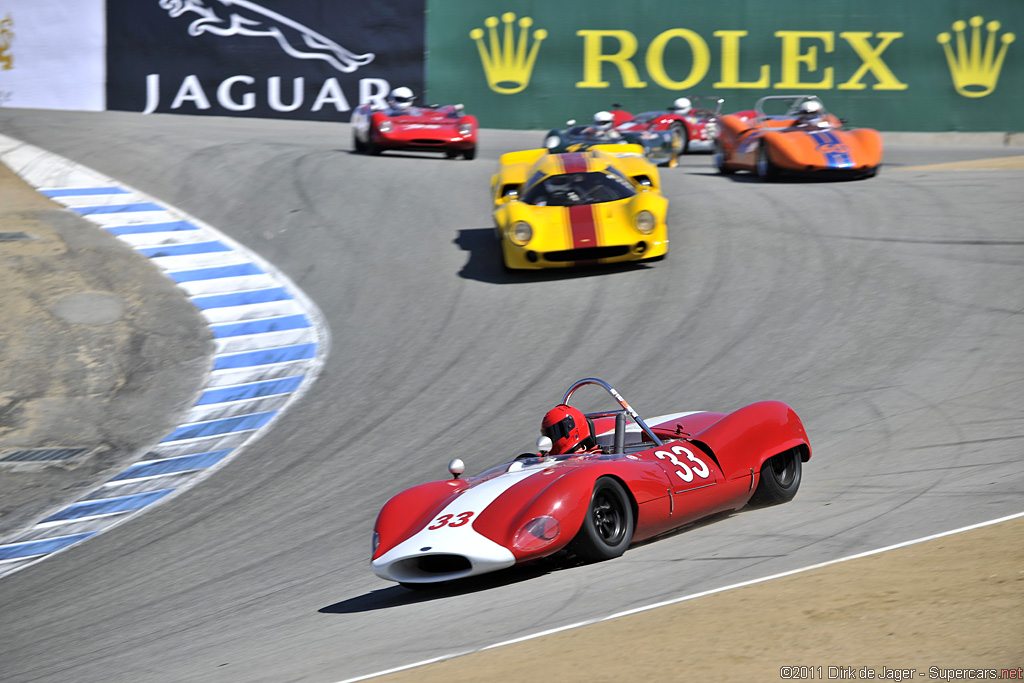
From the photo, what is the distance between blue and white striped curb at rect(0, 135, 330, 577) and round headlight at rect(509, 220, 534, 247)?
7.88ft

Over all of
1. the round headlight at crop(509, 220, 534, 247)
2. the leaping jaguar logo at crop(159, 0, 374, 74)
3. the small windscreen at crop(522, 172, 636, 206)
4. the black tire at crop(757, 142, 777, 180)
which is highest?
the leaping jaguar logo at crop(159, 0, 374, 74)

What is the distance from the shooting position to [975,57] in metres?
22.8

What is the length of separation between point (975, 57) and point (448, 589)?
20.6 meters

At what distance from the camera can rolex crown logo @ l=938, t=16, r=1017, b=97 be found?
22656 mm

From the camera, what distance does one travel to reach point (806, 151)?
1630cm

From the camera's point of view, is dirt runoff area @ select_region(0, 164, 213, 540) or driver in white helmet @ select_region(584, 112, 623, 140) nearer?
dirt runoff area @ select_region(0, 164, 213, 540)

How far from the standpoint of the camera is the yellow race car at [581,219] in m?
12.9

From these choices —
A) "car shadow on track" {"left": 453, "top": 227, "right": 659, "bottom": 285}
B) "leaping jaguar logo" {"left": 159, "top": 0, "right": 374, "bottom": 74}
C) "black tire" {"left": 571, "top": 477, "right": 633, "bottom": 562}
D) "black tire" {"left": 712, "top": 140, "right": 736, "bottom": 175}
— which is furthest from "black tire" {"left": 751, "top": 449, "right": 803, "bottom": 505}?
"leaping jaguar logo" {"left": 159, "top": 0, "right": 374, "bottom": 74}

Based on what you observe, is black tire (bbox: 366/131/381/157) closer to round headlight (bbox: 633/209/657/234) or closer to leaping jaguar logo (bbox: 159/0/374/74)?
leaping jaguar logo (bbox: 159/0/374/74)

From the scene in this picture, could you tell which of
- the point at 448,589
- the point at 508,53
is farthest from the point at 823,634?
the point at 508,53

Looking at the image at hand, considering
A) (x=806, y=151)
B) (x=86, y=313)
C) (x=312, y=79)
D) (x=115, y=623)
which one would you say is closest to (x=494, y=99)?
(x=312, y=79)

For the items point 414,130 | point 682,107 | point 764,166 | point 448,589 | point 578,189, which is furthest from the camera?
point 682,107

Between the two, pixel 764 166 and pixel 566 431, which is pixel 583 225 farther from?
pixel 566 431

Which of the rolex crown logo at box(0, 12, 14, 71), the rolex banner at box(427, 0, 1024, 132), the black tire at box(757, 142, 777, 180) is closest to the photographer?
the black tire at box(757, 142, 777, 180)
